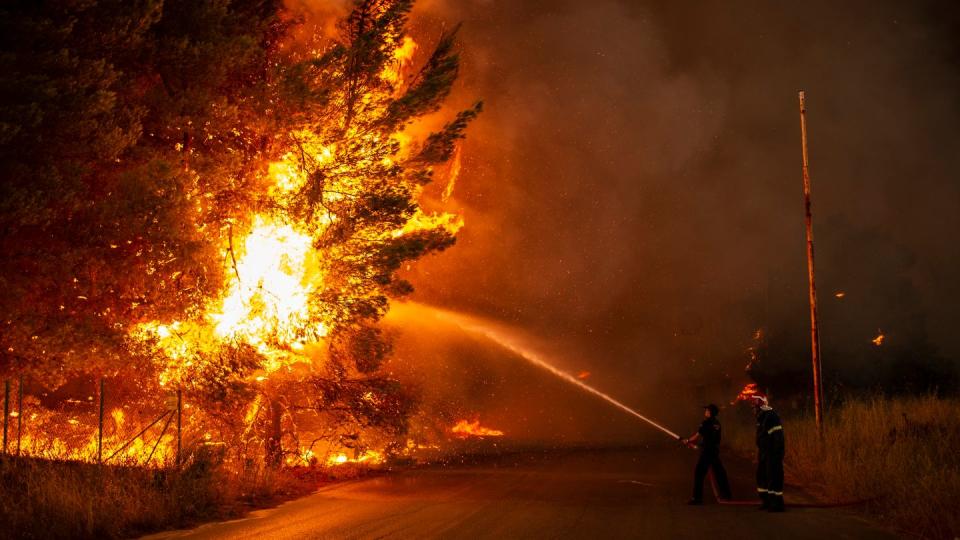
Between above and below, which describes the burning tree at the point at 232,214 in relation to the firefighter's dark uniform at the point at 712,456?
above

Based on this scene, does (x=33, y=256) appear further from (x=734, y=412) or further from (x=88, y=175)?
(x=734, y=412)

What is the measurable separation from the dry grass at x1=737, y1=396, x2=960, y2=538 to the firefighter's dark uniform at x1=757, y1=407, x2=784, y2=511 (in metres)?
1.41

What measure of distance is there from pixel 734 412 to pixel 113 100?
88.0ft

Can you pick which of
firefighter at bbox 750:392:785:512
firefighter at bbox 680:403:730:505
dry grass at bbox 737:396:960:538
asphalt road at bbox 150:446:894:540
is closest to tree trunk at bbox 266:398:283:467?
asphalt road at bbox 150:446:894:540

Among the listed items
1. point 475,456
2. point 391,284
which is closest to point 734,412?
point 475,456

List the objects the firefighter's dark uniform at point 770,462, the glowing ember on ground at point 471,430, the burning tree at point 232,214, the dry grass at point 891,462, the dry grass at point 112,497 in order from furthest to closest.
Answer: the glowing ember on ground at point 471,430
the burning tree at point 232,214
the firefighter's dark uniform at point 770,462
the dry grass at point 891,462
the dry grass at point 112,497

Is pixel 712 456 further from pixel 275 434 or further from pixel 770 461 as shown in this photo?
pixel 275 434

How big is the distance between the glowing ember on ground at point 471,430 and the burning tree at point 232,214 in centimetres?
1085

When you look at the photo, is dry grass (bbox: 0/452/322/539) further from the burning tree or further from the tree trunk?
the tree trunk

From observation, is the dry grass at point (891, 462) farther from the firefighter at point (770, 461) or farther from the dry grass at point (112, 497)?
the dry grass at point (112, 497)

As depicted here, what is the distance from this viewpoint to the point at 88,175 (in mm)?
13242

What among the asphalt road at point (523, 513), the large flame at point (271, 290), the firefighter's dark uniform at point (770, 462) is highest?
the large flame at point (271, 290)

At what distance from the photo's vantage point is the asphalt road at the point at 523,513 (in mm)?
10000

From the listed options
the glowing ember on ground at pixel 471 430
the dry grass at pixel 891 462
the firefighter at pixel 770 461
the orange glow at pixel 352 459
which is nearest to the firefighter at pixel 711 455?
the firefighter at pixel 770 461
